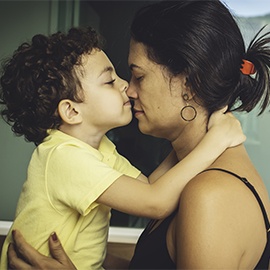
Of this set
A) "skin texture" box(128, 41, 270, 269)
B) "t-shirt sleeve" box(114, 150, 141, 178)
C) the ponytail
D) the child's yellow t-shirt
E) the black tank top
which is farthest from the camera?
"t-shirt sleeve" box(114, 150, 141, 178)

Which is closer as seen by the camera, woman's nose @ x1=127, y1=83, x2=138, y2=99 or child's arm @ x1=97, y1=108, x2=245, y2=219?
child's arm @ x1=97, y1=108, x2=245, y2=219

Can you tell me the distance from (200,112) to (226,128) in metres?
0.11

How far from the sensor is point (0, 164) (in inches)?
126

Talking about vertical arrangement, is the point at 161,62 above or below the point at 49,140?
above

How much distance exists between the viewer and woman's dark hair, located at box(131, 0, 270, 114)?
1379 millimetres

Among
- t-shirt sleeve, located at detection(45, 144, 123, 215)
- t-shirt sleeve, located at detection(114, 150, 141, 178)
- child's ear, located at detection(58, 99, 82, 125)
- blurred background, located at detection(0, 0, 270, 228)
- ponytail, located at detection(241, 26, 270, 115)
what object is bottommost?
blurred background, located at detection(0, 0, 270, 228)

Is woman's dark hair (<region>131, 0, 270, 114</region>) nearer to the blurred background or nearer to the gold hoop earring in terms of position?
the gold hoop earring

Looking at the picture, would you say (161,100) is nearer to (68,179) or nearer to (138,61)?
(138,61)

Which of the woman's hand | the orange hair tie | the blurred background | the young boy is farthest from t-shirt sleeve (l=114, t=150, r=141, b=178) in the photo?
the blurred background

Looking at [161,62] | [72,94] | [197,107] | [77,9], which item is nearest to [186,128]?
[197,107]

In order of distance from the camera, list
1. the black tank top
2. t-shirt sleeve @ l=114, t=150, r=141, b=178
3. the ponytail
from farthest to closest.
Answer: t-shirt sleeve @ l=114, t=150, r=141, b=178 → the ponytail → the black tank top

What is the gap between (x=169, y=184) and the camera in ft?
4.30

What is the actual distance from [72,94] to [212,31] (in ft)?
1.49

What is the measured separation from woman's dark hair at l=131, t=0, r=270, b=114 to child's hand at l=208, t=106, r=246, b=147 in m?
0.03
